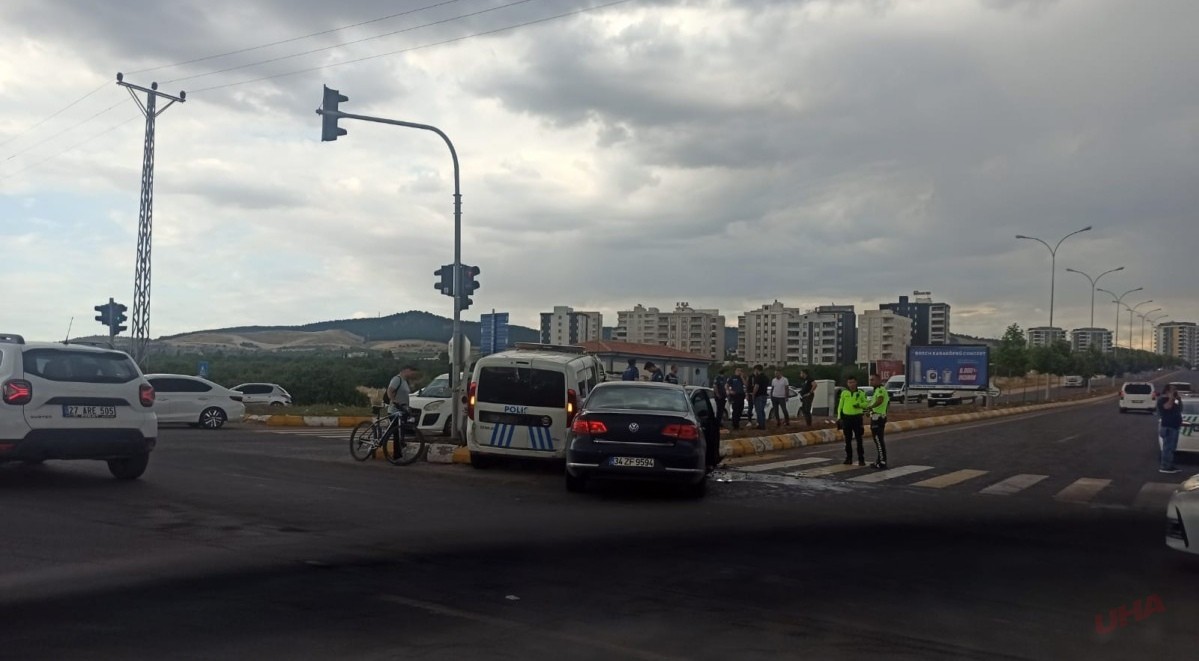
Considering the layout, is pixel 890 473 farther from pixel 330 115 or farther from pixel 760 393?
pixel 330 115

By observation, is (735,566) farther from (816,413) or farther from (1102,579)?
(816,413)

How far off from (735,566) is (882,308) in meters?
126

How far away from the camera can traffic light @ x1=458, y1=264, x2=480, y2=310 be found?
19.7 meters

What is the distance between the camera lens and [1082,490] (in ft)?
52.7

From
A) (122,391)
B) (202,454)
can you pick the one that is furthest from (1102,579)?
(202,454)

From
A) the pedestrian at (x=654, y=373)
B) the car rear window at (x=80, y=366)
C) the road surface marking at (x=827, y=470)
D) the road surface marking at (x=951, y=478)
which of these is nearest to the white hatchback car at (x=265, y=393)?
the pedestrian at (x=654, y=373)

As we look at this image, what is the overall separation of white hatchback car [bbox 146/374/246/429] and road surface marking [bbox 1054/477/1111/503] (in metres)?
21.0

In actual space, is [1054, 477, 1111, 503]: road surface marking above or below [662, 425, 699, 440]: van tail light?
below

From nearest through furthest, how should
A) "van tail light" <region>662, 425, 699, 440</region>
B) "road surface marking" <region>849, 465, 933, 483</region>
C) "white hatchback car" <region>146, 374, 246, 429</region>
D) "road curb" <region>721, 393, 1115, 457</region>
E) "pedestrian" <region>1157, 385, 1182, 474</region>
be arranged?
1. "van tail light" <region>662, 425, 699, 440</region>
2. "road surface marking" <region>849, 465, 933, 483</region>
3. "pedestrian" <region>1157, 385, 1182, 474</region>
4. "road curb" <region>721, 393, 1115, 457</region>
5. "white hatchback car" <region>146, 374, 246, 429</region>

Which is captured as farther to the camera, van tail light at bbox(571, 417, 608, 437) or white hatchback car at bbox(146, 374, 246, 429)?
white hatchback car at bbox(146, 374, 246, 429)

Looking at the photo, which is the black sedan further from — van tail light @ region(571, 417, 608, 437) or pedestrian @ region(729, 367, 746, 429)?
pedestrian @ region(729, 367, 746, 429)

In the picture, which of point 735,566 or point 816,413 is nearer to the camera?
point 735,566

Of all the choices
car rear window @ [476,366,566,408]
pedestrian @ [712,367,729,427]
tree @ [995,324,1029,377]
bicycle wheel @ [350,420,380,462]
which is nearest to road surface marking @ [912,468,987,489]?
pedestrian @ [712,367,729,427]

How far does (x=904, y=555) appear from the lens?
930 cm
